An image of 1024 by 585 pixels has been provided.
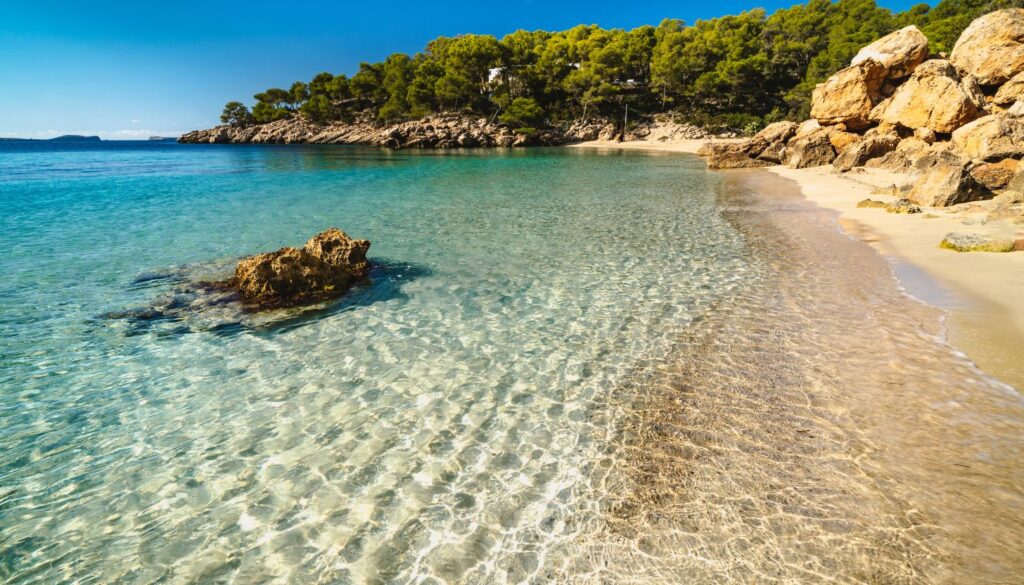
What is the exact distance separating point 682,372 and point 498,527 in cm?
366

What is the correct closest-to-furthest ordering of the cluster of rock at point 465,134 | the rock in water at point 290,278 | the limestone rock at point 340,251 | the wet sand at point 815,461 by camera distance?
the wet sand at point 815,461, the rock in water at point 290,278, the limestone rock at point 340,251, the cluster of rock at point 465,134

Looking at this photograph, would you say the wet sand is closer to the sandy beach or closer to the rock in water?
the sandy beach

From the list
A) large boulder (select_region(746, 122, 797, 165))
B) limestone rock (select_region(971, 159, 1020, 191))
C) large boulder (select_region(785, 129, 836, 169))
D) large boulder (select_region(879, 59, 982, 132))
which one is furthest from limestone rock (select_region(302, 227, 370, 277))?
large boulder (select_region(746, 122, 797, 165))

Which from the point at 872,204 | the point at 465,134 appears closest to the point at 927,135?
the point at 872,204

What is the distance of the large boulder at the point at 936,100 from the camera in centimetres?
2788

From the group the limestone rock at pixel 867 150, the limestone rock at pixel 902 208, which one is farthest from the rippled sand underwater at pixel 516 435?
the limestone rock at pixel 867 150

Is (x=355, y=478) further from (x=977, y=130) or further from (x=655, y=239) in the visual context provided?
(x=977, y=130)

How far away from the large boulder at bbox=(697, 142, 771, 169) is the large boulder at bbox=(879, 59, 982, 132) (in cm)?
879

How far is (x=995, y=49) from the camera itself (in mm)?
29906

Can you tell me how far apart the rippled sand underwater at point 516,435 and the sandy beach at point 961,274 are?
0.43m

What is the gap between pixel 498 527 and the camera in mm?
4043

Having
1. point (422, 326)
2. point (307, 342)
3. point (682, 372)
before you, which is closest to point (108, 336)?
A: point (307, 342)

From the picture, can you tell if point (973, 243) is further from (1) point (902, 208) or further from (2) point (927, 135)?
(2) point (927, 135)

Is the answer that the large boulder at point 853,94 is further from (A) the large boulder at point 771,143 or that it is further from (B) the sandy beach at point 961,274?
(B) the sandy beach at point 961,274
